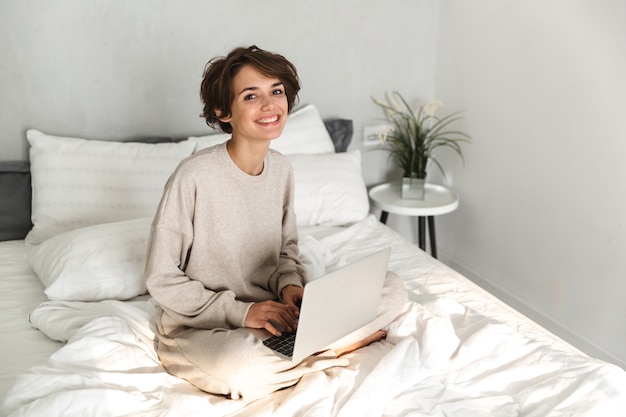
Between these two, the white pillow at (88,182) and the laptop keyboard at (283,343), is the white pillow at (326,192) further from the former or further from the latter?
the laptop keyboard at (283,343)

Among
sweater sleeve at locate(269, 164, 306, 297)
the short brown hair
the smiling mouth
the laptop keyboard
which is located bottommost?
the laptop keyboard

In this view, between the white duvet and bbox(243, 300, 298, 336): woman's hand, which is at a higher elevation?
bbox(243, 300, 298, 336): woman's hand

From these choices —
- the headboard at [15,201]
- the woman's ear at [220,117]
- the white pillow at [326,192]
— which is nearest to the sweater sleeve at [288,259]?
the woman's ear at [220,117]

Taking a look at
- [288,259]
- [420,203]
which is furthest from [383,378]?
[420,203]

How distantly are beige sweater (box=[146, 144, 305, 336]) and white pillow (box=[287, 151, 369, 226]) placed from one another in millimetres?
614

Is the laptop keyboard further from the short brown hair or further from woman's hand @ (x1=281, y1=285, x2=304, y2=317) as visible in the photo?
the short brown hair

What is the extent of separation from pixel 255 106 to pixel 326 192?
88 cm

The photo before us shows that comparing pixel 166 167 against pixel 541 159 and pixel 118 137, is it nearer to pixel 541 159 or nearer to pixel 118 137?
pixel 118 137

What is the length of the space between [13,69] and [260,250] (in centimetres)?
115

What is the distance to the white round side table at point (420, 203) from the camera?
2.45 metres

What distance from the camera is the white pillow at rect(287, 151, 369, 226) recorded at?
7.32 feet

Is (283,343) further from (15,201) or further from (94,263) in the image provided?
(15,201)

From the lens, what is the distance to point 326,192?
2.26 metres

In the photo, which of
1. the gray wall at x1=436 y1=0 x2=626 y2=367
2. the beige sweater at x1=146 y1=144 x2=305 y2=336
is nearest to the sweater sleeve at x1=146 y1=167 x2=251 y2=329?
the beige sweater at x1=146 y1=144 x2=305 y2=336
